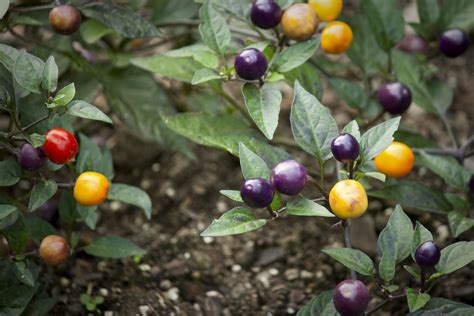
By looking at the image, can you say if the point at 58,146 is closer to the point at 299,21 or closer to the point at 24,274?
the point at 24,274

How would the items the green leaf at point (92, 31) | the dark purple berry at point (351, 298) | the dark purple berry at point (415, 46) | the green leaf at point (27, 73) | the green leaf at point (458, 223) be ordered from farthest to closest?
the dark purple berry at point (415, 46) → the green leaf at point (92, 31) → the green leaf at point (458, 223) → the green leaf at point (27, 73) → the dark purple berry at point (351, 298)

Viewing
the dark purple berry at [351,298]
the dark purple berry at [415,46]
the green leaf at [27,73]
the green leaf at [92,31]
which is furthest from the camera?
the dark purple berry at [415,46]

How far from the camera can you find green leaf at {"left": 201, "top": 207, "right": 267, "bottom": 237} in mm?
1401

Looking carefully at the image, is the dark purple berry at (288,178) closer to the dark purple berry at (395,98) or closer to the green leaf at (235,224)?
the green leaf at (235,224)

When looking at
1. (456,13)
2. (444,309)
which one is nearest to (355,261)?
(444,309)

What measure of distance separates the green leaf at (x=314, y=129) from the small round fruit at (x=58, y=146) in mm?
482

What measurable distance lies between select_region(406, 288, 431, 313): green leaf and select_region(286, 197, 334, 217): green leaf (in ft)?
0.79

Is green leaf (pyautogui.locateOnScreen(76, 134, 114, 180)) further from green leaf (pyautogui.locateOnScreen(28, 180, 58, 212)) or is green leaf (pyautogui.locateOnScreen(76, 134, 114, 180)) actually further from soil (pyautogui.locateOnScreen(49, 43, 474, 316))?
soil (pyautogui.locateOnScreen(49, 43, 474, 316))

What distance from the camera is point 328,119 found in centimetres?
154

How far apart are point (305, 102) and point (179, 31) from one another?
3.22ft

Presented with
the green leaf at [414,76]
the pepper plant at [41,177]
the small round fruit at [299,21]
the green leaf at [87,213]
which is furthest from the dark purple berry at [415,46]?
the green leaf at [87,213]

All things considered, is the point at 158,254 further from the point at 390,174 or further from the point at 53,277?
the point at 390,174

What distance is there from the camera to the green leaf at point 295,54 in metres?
1.71

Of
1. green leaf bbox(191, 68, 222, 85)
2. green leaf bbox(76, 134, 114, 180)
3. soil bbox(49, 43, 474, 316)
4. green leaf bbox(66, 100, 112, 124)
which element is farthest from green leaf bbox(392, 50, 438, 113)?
green leaf bbox(66, 100, 112, 124)
